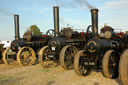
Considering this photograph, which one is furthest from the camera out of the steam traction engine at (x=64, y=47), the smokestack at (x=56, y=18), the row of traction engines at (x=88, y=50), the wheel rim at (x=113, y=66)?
the smokestack at (x=56, y=18)

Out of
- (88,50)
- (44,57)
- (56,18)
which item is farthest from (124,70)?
(56,18)

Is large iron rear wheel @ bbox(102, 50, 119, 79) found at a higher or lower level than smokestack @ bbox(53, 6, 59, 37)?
lower

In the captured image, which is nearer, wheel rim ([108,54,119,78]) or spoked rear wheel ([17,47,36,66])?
wheel rim ([108,54,119,78])

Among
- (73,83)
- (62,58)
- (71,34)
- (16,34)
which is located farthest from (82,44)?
(16,34)

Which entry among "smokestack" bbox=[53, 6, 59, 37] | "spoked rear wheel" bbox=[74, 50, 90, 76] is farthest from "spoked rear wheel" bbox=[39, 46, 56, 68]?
"spoked rear wheel" bbox=[74, 50, 90, 76]

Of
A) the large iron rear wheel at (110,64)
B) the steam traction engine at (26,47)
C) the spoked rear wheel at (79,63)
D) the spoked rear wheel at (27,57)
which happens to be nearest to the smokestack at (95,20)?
the spoked rear wheel at (79,63)

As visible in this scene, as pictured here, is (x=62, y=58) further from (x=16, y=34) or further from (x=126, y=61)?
(x=16, y=34)

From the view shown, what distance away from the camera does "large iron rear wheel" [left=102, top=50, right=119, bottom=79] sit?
4.98 meters

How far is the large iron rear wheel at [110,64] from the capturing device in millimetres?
4977

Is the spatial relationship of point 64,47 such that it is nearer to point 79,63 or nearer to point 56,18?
point 79,63

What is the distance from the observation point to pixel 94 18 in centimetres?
656

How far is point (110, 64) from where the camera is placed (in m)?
5.30

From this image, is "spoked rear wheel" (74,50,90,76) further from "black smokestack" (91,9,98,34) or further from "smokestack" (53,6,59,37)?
"smokestack" (53,6,59,37)

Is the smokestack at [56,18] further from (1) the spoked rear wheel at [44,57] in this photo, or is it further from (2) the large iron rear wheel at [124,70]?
(2) the large iron rear wheel at [124,70]
